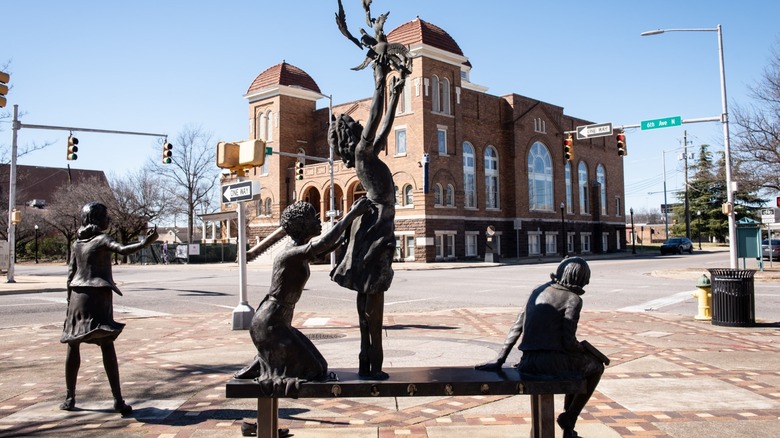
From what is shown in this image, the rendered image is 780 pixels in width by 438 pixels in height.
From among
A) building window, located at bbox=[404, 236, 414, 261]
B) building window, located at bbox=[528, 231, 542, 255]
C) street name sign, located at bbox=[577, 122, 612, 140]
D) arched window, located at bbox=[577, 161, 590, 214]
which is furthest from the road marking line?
arched window, located at bbox=[577, 161, 590, 214]

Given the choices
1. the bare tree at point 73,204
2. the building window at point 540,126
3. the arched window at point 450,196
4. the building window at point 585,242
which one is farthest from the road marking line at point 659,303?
the bare tree at point 73,204

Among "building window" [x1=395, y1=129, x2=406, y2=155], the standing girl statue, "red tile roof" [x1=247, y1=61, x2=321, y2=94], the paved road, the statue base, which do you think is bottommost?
the paved road

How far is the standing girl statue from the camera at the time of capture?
5.37 m

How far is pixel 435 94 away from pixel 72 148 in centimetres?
2442

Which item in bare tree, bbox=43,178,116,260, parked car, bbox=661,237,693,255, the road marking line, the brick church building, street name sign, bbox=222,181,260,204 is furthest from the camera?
parked car, bbox=661,237,693,255

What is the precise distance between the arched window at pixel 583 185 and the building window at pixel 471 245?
16869 mm

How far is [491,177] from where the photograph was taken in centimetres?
4519

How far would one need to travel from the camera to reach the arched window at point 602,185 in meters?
57.2

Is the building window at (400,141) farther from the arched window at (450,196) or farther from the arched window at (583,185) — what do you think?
the arched window at (583,185)

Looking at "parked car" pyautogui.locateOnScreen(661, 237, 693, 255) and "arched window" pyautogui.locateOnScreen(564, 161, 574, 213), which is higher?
"arched window" pyautogui.locateOnScreen(564, 161, 574, 213)

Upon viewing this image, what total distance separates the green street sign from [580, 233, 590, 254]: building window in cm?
3525

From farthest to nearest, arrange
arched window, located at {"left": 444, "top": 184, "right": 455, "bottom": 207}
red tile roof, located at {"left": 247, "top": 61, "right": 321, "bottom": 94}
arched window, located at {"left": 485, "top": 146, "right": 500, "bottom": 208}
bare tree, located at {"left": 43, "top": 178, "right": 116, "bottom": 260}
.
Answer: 1. bare tree, located at {"left": 43, "top": 178, "right": 116, "bottom": 260}
2. red tile roof, located at {"left": 247, "top": 61, "right": 321, "bottom": 94}
3. arched window, located at {"left": 485, "top": 146, "right": 500, "bottom": 208}
4. arched window, located at {"left": 444, "top": 184, "right": 455, "bottom": 207}

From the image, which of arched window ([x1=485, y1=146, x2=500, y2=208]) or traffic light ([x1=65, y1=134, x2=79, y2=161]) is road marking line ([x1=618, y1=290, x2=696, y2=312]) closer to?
traffic light ([x1=65, y1=134, x2=79, y2=161])

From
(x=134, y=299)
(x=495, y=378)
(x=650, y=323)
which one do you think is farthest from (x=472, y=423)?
(x=134, y=299)
